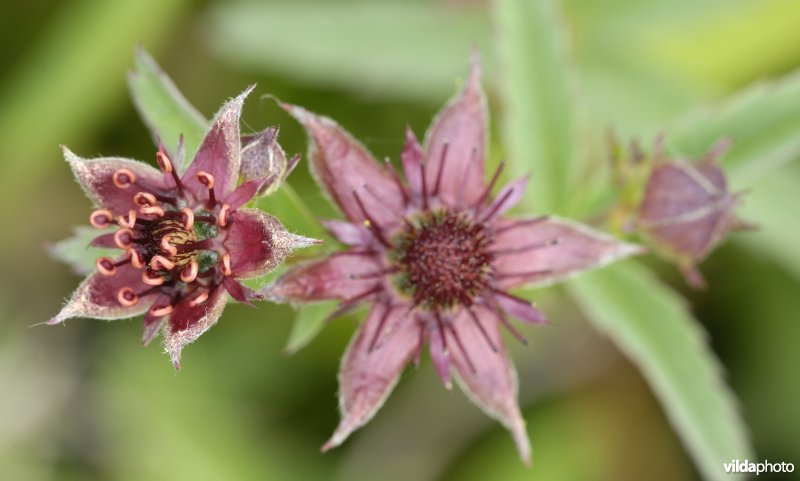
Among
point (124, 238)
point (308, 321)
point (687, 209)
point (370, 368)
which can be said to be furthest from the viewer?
→ point (687, 209)

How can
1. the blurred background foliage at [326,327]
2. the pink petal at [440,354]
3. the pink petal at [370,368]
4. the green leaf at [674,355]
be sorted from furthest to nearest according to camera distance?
the blurred background foliage at [326,327] → the green leaf at [674,355] → the pink petal at [440,354] → the pink petal at [370,368]

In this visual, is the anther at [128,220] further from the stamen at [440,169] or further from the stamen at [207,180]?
the stamen at [440,169]

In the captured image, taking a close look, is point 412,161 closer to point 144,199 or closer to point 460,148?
point 460,148

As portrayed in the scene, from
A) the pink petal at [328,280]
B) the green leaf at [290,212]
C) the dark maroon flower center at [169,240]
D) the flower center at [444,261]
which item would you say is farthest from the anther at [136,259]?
the flower center at [444,261]

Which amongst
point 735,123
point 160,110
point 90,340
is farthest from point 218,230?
point 90,340

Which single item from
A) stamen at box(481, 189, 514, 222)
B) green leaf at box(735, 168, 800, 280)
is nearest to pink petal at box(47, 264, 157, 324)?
stamen at box(481, 189, 514, 222)

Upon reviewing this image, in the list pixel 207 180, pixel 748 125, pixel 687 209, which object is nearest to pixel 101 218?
pixel 207 180

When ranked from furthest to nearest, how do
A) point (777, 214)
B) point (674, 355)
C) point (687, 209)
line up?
point (777, 214) → point (674, 355) → point (687, 209)
